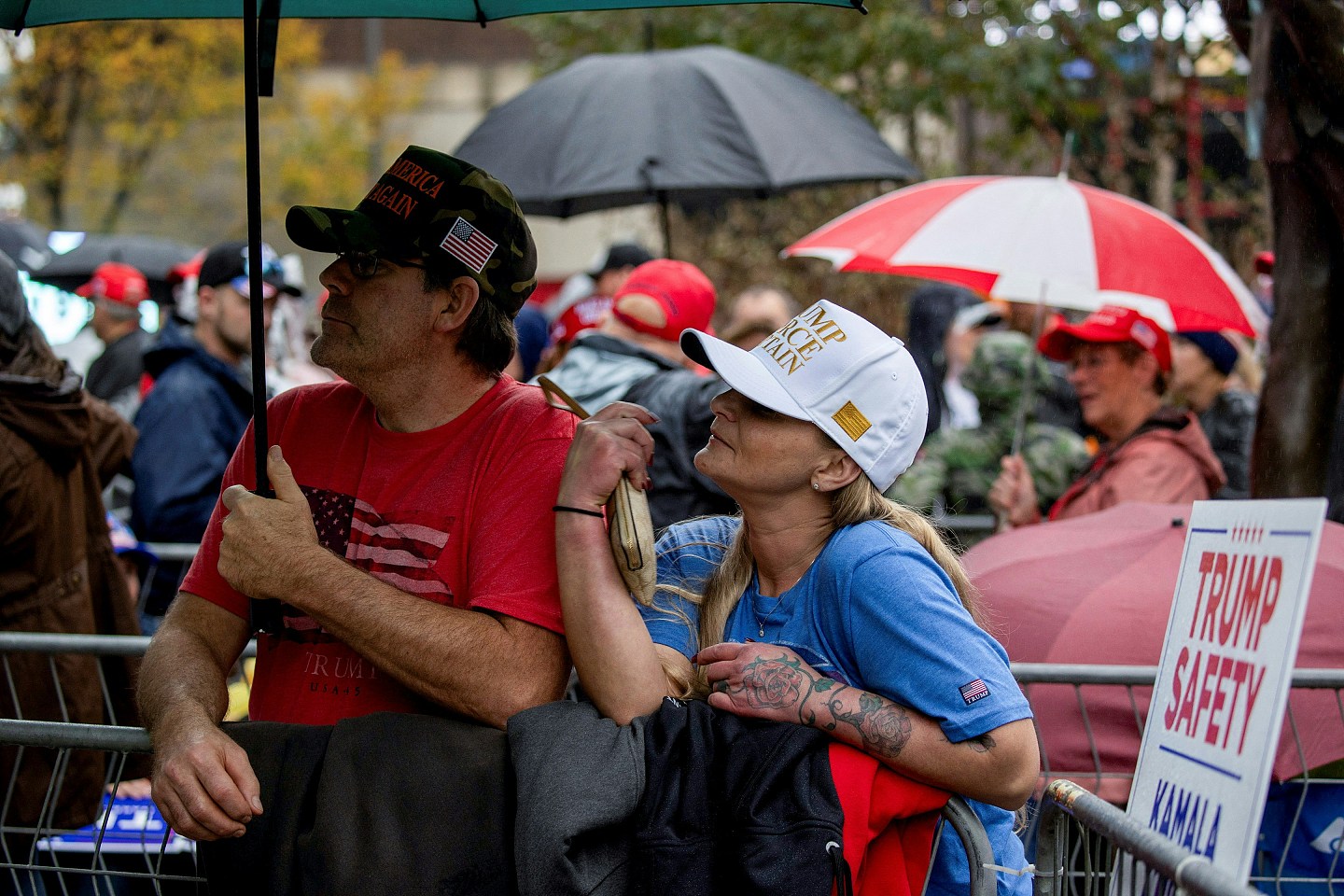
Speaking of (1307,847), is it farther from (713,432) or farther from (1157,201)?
(1157,201)

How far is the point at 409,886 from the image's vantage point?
8.04 feet

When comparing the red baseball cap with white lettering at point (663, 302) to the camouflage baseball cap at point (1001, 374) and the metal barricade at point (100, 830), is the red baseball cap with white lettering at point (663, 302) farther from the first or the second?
the metal barricade at point (100, 830)

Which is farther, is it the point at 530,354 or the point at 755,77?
the point at 530,354

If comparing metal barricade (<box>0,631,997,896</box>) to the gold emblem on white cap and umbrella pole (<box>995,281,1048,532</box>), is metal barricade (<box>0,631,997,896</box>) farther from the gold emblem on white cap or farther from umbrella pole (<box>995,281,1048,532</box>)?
umbrella pole (<box>995,281,1048,532</box>)

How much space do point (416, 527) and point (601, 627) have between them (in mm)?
448

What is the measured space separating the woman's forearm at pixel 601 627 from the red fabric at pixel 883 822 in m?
0.38

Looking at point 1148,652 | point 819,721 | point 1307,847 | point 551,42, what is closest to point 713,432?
point 819,721

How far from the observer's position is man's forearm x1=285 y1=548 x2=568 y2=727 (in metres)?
2.55

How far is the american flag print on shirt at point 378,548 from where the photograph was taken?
271 cm

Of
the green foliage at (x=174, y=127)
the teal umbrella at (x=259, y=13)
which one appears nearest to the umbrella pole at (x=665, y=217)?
the teal umbrella at (x=259, y=13)

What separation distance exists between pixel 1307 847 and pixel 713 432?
1.97 meters

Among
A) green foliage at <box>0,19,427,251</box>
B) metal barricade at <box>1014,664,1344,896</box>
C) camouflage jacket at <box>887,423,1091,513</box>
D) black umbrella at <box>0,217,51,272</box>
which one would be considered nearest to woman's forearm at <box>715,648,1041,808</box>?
metal barricade at <box>1014,664,1344,896</box>

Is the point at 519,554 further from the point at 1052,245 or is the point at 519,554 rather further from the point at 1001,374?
the point at 1001,374

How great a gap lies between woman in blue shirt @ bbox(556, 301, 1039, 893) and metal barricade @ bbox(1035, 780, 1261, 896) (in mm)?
83
